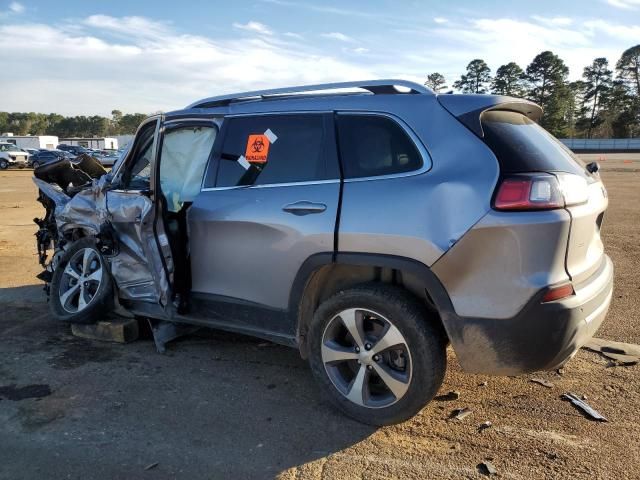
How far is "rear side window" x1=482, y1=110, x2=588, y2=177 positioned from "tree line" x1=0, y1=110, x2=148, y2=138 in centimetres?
14143

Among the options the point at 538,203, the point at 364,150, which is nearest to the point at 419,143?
the point at 364,150

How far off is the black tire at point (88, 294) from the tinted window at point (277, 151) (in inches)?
61.0

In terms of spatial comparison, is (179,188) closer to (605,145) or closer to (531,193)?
(531,193)

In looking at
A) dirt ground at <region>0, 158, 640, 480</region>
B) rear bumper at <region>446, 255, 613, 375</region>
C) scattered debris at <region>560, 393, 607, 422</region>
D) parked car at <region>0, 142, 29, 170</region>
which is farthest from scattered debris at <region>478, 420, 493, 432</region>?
parked car at <region>0, 142, 29, 170</region>

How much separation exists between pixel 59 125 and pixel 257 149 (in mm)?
152968

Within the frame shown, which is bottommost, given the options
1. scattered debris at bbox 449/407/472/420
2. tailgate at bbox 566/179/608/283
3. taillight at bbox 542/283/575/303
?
scattered debris at bbox 449/407/472/420

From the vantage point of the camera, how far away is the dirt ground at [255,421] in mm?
2959

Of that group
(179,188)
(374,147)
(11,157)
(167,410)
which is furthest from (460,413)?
(11,157)

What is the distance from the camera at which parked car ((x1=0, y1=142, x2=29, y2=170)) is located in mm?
40719

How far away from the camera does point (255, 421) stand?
346cm

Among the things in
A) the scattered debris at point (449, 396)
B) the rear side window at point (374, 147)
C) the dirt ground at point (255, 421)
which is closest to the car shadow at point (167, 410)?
the dirt ground at point (255, 421)

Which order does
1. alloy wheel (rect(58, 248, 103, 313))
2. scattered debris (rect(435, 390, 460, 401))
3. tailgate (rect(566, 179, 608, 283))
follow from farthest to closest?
alloy wheel (rect(58, 248, 103, 313)) < scattered debris (rect(435, 390, 460, 401)) < tailgate (rect(566, 179, 608, 283))

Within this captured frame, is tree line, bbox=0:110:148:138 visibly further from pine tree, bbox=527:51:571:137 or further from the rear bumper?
the rear bumper

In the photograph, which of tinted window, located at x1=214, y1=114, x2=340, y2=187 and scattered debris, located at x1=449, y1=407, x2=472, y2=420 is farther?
tinted window, located at x1=214, y1=114, x2=340, y2=187
